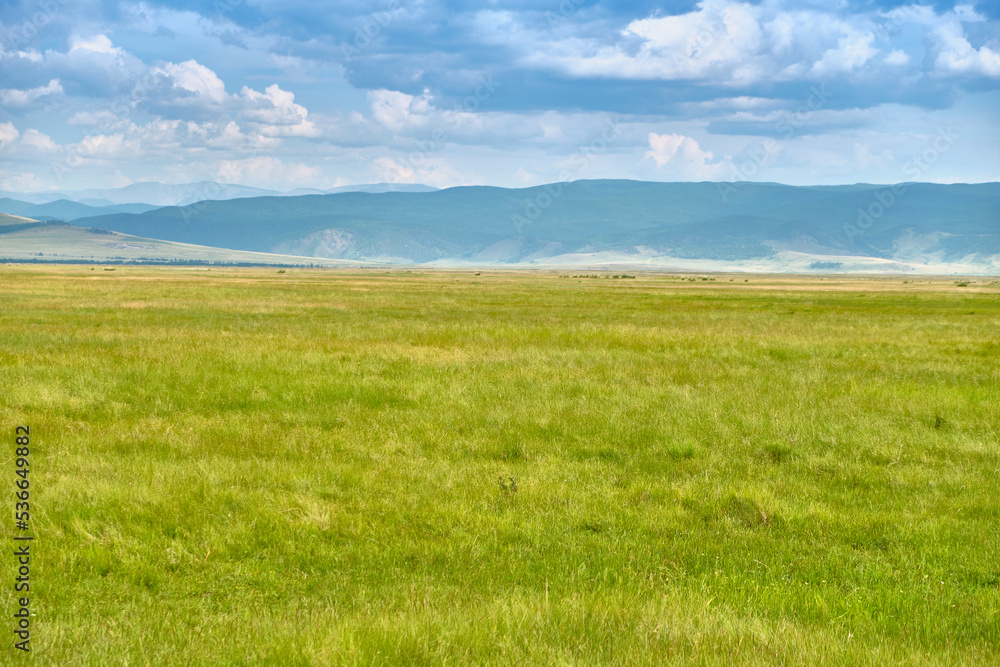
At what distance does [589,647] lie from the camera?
5711 millimetres

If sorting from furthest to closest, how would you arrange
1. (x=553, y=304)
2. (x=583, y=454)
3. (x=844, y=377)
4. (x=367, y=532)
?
1. (x=553, y=304)
2. (x=844, y=377)
3. (x=583, y=454)
4. (x=367, y=532)

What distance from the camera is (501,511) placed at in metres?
9.33

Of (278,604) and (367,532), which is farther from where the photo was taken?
(367,532)

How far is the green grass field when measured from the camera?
→ 589cm

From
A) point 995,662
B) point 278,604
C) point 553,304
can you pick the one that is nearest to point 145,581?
point 278,604

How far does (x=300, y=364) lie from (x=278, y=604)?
48.6ft

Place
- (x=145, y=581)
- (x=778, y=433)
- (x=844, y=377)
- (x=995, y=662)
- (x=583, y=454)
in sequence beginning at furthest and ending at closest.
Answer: (x=844, y=377) < (x=778, y=433) < (x=583, y=454) < (x=145, y=581) < (x=995, y=662)

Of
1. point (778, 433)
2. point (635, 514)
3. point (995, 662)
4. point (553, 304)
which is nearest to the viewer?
point (995, 662)

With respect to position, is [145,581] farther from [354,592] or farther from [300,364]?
[300,364]

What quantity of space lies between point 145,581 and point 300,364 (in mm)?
13958

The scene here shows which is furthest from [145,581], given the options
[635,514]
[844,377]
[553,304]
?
[553,304]

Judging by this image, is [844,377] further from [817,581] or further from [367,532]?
[367,532]

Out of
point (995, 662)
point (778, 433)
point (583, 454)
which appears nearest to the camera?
point (995, 662)

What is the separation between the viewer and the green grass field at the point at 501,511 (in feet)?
19.3
